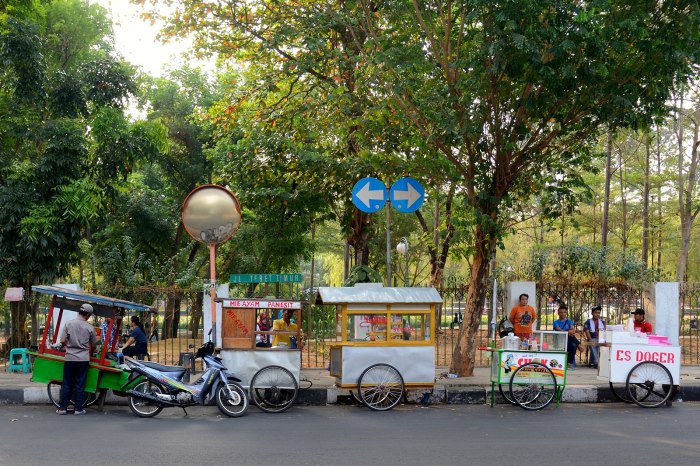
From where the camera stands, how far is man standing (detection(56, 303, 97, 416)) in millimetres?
10758

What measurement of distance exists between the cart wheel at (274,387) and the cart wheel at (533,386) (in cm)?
330

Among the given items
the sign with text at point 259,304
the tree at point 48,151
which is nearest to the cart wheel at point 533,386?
the sign with text at point 259,304

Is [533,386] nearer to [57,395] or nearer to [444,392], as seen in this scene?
[444,392]

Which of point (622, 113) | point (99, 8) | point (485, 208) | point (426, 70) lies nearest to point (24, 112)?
point (99, 8)

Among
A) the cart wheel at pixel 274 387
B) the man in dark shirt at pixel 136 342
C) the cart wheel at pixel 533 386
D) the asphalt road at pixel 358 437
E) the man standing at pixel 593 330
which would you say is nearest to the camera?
the asphalt road at pixel 358 437

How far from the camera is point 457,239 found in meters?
13.5

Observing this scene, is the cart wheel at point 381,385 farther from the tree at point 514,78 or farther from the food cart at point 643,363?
the food cart at point 643,363

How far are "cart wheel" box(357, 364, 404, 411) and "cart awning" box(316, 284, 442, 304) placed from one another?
102 centimetres

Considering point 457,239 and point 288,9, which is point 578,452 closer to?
point 457,239

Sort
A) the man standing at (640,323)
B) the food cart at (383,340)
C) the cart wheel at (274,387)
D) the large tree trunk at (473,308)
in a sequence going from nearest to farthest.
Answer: the cart wheel at (274,387) → the food cart at (383,340) → the large tree trunk at (473,308) → the man standing at (640,323)

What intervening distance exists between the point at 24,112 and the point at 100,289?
535 centimetres

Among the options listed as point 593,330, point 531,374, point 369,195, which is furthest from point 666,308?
point 369,195

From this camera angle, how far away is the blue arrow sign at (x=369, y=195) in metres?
12.9

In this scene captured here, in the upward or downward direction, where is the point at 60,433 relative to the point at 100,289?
downward
